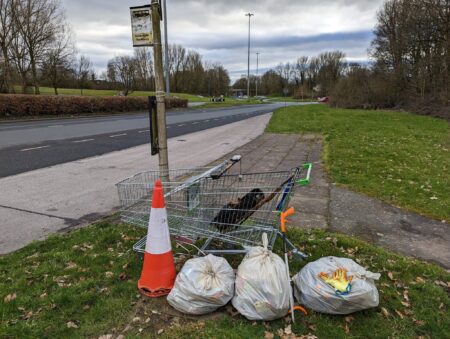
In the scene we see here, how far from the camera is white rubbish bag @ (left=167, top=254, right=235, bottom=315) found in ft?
9.31

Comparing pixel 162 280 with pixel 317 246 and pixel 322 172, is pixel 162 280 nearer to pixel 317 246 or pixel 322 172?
pixel 317 246

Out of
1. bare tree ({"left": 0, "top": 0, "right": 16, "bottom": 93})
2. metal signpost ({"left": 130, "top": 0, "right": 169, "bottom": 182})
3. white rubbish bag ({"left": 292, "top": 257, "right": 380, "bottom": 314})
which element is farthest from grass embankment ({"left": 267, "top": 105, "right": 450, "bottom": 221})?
bare tree ({"left": 0, "top": 0, "right": 16, "bottom": 93})

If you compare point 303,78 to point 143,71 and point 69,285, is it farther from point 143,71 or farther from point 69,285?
point 69,285

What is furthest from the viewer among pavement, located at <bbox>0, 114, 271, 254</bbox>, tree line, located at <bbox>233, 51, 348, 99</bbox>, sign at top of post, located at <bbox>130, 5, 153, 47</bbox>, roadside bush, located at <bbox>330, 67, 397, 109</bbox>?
tree line, located at <bbox>233, 51, 348, 99</bbox>

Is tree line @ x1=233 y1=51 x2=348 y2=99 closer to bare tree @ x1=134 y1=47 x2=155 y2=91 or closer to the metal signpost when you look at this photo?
bare tree @ x1=134 y1=47 x2=155 y2=91

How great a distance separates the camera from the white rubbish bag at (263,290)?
2.73m

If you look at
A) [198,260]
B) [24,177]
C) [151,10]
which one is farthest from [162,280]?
[24,177]

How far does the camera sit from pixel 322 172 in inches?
327

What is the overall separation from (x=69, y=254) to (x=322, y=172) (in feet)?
19.8

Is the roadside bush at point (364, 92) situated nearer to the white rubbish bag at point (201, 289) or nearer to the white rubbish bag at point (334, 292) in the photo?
the white rubbish bag at point (334, 292)

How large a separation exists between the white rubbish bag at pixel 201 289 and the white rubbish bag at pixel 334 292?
2.05ft

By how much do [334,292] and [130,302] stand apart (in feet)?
5.68

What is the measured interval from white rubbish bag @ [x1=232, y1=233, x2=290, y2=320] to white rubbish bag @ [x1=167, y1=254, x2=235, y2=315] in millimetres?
122

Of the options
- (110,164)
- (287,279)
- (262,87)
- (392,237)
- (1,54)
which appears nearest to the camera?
(287,279)
